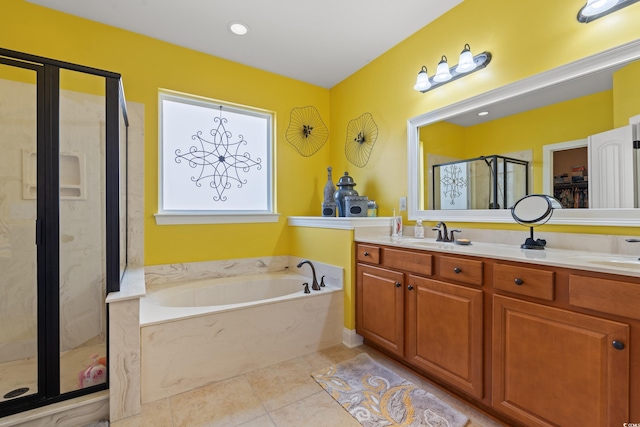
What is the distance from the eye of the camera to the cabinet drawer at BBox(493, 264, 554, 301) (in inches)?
49.5

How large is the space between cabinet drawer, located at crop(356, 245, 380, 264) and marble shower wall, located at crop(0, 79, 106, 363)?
→ 5.74 feet

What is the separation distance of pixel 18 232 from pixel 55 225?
0.37 m

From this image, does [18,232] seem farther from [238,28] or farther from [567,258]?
[567,258]

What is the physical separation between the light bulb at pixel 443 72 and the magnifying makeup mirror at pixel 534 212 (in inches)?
42.1

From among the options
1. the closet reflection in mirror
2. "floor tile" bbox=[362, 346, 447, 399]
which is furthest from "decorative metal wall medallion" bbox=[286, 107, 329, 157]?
"floor tile" bbox=[362, 346, 447, 399]

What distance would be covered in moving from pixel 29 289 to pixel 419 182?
9.02 ft

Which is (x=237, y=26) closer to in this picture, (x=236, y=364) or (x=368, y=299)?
(x=368, y=299)

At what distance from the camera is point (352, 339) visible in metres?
2.37

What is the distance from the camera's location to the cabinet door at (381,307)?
1.99 meters

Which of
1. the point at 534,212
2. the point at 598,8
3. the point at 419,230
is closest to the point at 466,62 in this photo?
the point at 598,8

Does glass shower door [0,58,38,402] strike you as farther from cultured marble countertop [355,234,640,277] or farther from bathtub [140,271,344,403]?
cultured marble countertop [355,234,640,277]

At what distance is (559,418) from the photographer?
48.2 inches

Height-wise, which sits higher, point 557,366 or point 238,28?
point 238,28

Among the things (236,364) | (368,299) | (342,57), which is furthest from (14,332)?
(342,57)
